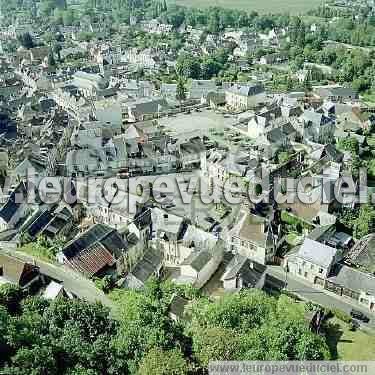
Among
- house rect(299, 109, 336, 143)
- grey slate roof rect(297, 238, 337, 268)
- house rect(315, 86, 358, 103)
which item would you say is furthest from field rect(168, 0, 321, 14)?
grey slate roof rect(297, 238, 337, 268)

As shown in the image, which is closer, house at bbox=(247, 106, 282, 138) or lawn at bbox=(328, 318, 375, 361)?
lawn at bbox=(328, 318, 375, 361)

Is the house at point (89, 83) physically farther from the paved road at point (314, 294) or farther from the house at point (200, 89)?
the paved road at point (314, 294)

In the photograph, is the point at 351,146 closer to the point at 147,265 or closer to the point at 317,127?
the point at 317,127

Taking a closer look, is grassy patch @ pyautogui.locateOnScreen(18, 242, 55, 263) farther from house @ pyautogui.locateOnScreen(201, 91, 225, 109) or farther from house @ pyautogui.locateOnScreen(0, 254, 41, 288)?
house @ pyautogui.locateOnScreen(201, 91, 225, 109)

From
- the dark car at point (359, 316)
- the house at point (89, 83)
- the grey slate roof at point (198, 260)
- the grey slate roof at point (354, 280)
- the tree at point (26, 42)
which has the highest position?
the tree at point (26, 42)

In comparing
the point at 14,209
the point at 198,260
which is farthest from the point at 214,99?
the point at 198,260

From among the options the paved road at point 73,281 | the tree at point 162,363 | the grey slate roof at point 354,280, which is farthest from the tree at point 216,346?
the grey slate roof at point 354,280
